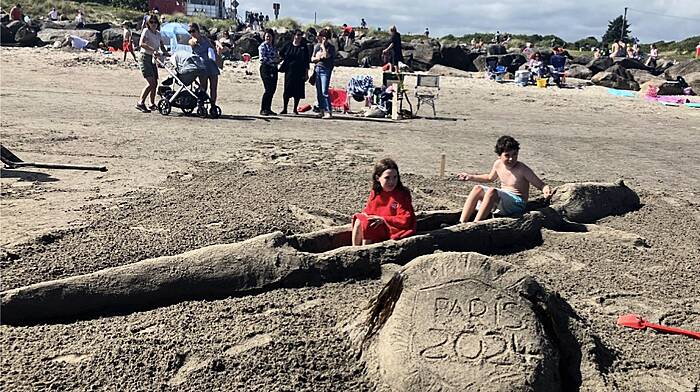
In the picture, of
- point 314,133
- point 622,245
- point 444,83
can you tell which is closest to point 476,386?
point 622,245

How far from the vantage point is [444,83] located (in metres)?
25.9

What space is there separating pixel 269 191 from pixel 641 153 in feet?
24.1

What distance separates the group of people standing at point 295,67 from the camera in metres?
15.0

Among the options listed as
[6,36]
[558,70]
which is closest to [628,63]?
[558,70]

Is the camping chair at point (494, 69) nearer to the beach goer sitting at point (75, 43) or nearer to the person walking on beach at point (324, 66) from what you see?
the person walking on beach at point (324, 66)

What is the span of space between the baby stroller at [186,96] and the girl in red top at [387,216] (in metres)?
8.77

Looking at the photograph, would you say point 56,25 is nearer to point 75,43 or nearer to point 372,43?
point 75,43

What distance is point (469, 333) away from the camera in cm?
394

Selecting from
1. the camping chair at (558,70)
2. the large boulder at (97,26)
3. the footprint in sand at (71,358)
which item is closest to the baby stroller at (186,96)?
the footprint in sand at (71,358)

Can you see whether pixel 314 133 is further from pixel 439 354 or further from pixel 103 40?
pixel 103 40

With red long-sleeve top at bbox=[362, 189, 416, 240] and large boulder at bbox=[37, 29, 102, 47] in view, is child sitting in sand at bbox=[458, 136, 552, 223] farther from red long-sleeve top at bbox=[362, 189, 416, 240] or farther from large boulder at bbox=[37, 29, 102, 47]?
large boulder at bbox=[37, 29, 102, 47]

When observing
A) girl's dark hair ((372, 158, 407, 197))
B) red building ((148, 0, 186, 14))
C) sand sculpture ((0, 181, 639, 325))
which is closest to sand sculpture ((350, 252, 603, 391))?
sand sculpture ((0, 181, 639, 325))

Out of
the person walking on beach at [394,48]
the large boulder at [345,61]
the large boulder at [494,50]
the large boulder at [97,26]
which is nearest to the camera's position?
the person walking on beach at [394,48]

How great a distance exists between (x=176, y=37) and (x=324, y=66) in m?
3.01
